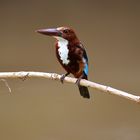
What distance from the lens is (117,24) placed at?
10.5 ft

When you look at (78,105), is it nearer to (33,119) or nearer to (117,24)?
(33,119)

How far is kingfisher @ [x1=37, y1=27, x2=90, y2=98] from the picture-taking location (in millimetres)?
1926

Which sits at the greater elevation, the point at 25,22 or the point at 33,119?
the point at 25,22

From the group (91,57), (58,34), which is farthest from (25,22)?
(58,34)

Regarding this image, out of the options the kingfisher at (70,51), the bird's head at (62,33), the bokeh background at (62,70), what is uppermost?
the bird's head at (62,33)

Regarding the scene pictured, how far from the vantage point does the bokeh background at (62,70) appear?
10.3 feet

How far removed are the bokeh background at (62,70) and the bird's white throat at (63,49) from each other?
1.16m

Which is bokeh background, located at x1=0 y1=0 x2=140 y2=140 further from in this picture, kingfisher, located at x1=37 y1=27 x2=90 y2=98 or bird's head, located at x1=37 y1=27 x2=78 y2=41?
bird's head, located at x1=37 y1=27 x2=78 y2=41

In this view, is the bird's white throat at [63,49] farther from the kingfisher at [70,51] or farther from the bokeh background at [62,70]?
the bokeh background at [62,70]

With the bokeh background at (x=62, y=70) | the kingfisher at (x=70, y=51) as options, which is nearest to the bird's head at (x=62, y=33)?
the kingfisher at (x=70, y=51)

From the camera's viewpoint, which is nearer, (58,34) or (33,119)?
(58,34)

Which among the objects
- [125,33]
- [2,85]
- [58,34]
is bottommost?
[2,85]

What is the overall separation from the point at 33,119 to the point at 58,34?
1.32 metres

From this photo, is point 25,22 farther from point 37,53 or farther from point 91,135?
point 91,135
